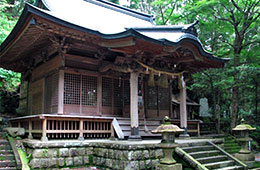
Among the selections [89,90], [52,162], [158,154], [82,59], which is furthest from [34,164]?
[82,59]

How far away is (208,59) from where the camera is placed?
38.5ft

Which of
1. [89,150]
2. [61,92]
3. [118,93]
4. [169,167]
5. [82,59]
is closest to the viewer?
[169,167]

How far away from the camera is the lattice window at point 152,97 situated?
13.2 m

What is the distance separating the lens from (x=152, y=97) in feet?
43.7

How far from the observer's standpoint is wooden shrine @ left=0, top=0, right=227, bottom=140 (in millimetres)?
8836

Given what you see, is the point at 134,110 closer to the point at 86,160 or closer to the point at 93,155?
the point at 93,155

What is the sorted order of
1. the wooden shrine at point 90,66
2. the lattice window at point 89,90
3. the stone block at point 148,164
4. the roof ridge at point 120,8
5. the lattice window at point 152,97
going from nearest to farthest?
the stone block at point 148,164 < the wooden shrine at point 90,66 < the lattice window at point 89,90 < the lattice window at point 152,97 < the roof ridge at point 120,8

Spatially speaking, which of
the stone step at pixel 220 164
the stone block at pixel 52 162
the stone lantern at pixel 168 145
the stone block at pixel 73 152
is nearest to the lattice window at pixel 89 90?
the stone block at pixel 73 152

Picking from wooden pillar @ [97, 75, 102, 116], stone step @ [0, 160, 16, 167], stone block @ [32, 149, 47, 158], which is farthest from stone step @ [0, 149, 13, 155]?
wooden pillar @ [97, 75, 102, 116]

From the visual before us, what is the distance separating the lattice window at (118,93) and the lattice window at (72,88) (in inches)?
78.5

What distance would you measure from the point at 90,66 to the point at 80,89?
46.8 inches

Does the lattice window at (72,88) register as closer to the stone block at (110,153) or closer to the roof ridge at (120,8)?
the stone block at (110,153)

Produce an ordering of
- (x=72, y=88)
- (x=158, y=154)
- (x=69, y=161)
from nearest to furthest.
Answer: (x=158, y=154)
(x=69, y=161)
(x=72, y=88)

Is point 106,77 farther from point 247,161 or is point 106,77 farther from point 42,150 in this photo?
point 247,161
